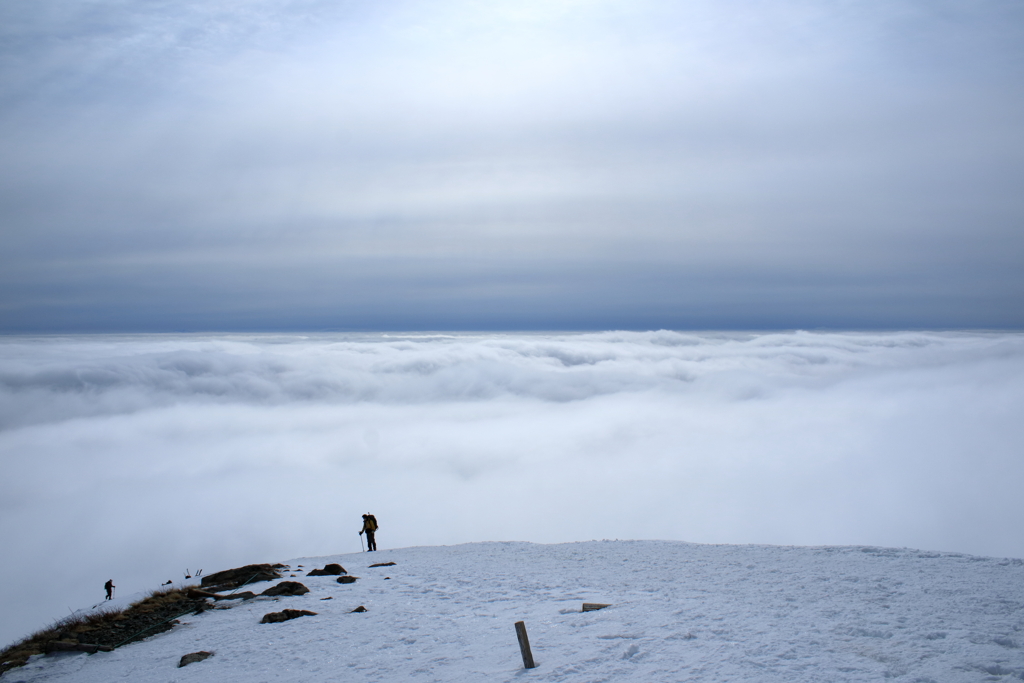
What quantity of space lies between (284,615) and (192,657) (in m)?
2.04

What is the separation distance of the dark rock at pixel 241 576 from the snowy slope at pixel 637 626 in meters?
0.78

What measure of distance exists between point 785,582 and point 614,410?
461 feet

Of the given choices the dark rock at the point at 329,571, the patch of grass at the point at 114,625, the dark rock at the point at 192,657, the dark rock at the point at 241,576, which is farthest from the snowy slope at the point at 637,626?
the dark rock at the point at 241,576

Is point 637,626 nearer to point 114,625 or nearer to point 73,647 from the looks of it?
point 73,647

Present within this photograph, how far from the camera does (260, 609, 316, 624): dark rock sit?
12.7 m

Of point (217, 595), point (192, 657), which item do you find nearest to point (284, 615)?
point (192, 657)

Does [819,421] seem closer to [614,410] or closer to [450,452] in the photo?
[614,410]

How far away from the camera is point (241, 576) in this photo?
1666 cm

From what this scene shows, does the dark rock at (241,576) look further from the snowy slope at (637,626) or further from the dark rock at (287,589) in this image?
the dark rock at (287,589)

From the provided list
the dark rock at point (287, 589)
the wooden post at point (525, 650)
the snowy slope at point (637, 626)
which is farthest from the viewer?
the dark rock at point (287, 589)

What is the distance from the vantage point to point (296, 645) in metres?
11.2

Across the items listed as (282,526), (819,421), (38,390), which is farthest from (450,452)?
(38,390)

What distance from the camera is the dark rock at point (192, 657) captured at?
10883mm

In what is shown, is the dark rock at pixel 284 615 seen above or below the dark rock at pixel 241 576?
above
